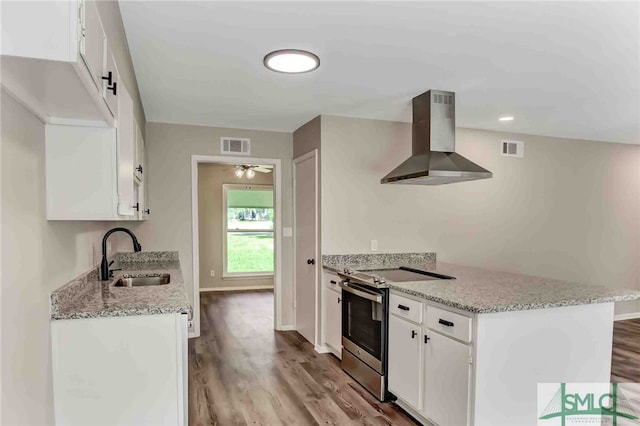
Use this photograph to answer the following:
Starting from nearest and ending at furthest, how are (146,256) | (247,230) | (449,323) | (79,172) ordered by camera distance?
(79,172) < (449,323) < (146,256) < (247,230)

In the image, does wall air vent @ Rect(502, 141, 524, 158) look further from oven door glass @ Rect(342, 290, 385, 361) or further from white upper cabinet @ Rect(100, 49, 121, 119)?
white upper cabinet @ Rect(100, 49, 121, 119)

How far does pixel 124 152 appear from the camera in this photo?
185 cm

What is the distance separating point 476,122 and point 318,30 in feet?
8.85

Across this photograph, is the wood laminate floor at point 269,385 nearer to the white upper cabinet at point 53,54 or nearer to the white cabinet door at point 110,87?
the white cabinet door at point 110,87

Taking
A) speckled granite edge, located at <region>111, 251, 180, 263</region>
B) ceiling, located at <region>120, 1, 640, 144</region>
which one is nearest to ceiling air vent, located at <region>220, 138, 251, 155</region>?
ceiling, located at <region>120, 1, 640, 144</region>

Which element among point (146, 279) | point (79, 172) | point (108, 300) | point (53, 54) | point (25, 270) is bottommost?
point (146, 279)

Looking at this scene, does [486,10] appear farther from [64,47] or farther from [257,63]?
[64,47]

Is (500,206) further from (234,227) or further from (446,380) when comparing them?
(234,227)

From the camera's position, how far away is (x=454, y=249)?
14.4ft

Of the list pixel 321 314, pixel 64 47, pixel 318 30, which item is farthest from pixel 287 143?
pixel 64 47

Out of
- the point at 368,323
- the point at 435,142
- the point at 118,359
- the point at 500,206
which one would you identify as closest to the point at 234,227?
the point at 500,206

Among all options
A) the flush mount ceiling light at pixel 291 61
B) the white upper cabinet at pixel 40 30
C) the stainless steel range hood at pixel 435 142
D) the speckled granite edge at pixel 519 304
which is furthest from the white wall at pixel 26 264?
the stainless steel range hood at pixel 435 142

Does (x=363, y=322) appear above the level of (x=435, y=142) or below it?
below

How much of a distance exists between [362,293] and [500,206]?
250 centimetres
